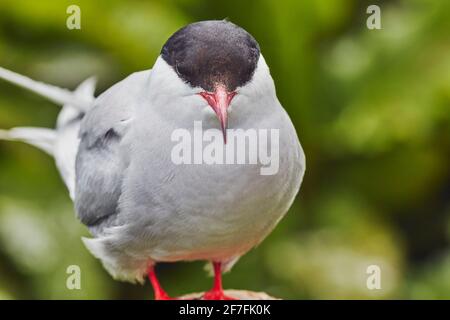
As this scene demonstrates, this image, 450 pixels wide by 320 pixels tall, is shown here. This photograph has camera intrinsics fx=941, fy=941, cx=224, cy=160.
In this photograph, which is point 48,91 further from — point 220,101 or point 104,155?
point 220,101

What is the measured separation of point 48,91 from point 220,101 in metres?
1.03

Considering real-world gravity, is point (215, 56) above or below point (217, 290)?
above

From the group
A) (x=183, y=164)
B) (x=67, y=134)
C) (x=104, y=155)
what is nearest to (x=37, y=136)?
(x=67, y=134)

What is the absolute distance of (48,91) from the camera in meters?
3.43

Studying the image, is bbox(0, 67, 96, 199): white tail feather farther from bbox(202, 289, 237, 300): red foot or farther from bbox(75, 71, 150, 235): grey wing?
bbox(202, 289, 237, 300): red foot

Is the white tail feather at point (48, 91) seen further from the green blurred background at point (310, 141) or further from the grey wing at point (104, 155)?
the green blurred background at point (310, 141)

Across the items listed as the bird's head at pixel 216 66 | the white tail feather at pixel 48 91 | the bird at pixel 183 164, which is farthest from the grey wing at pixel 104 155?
the bird's head at pixel 216 66

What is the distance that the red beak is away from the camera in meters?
2.61

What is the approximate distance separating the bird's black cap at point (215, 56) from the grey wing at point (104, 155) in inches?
18.1

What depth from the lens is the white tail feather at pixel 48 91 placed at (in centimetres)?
326

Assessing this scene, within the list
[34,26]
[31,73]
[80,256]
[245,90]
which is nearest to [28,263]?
[80,256]

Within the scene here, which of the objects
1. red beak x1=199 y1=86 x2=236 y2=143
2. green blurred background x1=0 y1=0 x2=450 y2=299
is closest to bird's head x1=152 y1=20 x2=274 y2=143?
red beak x1=199 y1=86 x2=236 y2=143

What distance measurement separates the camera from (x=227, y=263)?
11.6 feet

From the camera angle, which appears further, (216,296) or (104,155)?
(216,296)
